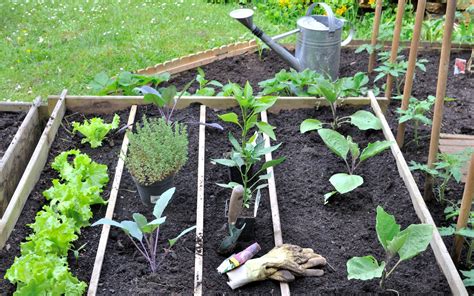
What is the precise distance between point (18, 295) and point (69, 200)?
0.65 m

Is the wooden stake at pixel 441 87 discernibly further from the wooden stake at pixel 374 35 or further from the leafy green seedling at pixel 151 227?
the wooden stake at pixel 374 35

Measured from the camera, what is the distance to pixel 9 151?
3236 mm

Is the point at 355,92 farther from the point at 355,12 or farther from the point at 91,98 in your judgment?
the point at 355,12

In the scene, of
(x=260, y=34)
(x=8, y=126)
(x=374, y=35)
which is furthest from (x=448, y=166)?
(x=8, y=126)

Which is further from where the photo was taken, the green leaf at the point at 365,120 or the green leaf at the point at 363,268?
the green leaf at the point at 365,120

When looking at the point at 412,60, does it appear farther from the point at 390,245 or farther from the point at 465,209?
the point at 390,245

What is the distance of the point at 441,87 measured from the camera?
291 centimetres

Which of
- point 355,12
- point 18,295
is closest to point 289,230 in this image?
point 18,295

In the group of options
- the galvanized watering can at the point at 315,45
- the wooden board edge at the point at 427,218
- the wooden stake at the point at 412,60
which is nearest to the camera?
the wooden board edge at the point at 427,218

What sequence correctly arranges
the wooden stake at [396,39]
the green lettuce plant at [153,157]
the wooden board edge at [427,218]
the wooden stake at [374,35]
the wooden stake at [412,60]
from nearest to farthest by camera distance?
the wooden board edge at [427,218] → the green lettuce plant at [153,157] → the wooden stake at [412,60] → the wooden stake at [396,39] → the wooden stake at [374,35]

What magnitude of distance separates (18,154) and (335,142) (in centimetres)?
171

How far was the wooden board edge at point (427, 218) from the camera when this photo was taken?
2441 mm

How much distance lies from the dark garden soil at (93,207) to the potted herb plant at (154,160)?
28cm

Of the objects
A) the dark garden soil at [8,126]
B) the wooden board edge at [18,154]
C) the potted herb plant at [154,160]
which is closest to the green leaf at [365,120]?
the potted herb plant at [154,160]
